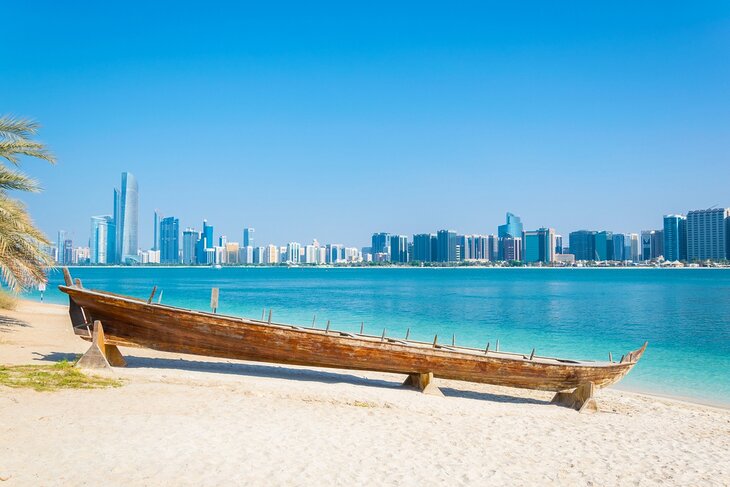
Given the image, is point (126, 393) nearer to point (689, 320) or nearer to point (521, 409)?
point (521, 409)

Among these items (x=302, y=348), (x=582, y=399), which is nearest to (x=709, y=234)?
(x=582, y=399)

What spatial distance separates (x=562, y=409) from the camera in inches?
459

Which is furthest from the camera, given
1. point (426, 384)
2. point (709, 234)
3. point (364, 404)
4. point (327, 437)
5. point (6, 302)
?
point (709, 234)

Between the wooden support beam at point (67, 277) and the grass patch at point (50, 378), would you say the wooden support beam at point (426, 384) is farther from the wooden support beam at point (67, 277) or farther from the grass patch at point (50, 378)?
the wooden support beam at point (67, 277)

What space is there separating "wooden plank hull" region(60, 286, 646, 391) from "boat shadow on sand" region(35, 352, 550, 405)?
3.55 ft

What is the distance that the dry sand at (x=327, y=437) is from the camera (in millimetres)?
6434

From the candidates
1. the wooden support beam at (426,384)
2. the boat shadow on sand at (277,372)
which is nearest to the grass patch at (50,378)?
the boat shadow on sand at (277,372)

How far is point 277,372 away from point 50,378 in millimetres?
5441

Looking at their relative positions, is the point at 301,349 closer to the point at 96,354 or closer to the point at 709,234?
the point at 96,354

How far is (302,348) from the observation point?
462 inches

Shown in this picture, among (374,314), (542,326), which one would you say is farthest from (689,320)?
(374,314)

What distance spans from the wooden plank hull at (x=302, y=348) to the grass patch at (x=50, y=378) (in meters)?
1.34

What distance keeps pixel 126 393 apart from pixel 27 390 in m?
1.59

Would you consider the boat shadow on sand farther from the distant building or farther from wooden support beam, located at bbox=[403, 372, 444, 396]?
the distant building
